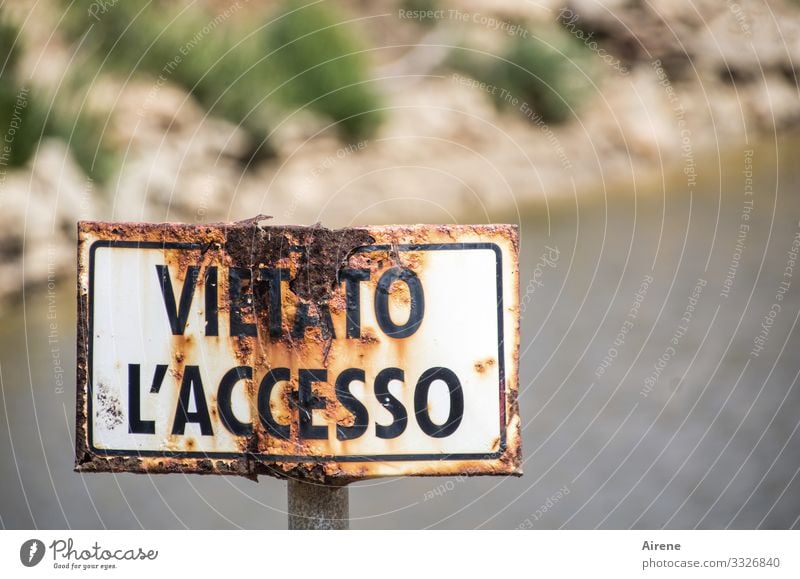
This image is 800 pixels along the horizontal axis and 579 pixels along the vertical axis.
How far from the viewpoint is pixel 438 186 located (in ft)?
22.4

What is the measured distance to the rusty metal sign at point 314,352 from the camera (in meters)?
1.29

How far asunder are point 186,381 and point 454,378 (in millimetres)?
351

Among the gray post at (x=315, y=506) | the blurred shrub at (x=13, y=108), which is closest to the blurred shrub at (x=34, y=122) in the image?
the blurred shrub at (x=13, y=108)

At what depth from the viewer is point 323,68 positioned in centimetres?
640

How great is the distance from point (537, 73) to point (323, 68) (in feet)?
4.80

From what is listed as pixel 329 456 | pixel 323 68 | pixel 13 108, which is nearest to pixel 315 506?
pixel 329 456

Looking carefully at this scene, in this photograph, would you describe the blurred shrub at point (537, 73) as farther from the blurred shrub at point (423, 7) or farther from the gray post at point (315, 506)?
the gray post at point (315, 506)

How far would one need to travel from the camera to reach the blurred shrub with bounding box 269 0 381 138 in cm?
639

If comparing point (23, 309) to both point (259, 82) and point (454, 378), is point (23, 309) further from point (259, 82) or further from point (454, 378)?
point (454, 378)

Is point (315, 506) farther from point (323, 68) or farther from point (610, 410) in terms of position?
point (323, 68)

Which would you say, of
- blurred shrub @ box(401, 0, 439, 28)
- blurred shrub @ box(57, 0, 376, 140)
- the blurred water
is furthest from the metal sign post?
blurred shrub @ box(401, 0, 439, 28)

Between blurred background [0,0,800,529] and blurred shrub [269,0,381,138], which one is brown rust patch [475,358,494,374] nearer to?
blurred background [0,0,800,529]

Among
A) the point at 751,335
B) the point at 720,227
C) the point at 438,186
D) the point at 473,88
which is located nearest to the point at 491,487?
the point at 751,335
